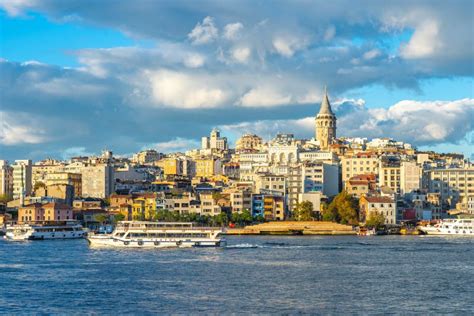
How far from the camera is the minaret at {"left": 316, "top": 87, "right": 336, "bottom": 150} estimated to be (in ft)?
431

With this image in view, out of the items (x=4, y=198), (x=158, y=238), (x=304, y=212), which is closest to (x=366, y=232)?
(x=304, y=212)

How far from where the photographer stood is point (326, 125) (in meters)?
131

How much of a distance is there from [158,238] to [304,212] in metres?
28.3

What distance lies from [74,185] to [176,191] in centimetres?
1917

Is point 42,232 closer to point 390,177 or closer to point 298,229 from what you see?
point 298,229

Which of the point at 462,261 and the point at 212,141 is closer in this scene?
the point at 462,261

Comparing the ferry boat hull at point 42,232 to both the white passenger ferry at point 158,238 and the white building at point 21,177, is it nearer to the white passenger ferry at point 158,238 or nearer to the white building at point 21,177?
the white passenger ferry at point 158,238

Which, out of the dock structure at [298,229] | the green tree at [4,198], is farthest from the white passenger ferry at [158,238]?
the green tree at [4,198]

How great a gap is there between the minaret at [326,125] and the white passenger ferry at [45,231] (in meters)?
60.8

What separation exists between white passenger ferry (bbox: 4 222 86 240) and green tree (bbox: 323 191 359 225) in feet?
67.5

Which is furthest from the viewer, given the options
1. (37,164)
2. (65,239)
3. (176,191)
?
(37,164)

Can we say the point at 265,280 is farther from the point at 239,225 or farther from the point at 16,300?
the point at 239,225

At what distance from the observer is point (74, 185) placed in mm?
111562

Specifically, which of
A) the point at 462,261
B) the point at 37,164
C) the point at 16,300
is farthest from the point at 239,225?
the point at 37,164
